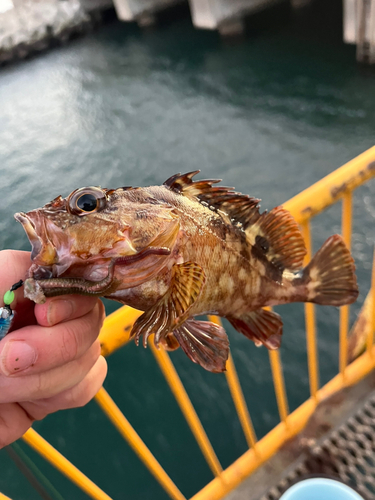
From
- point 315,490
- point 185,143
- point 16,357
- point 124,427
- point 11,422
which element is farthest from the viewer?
point 185,143

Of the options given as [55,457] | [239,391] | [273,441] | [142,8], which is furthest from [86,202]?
[142,8]

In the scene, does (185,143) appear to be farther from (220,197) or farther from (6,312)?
(6,312)

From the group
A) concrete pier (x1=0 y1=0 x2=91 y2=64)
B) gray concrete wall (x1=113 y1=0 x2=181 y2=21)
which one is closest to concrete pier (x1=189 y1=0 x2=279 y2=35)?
gray concrete wall (x1=113 y1=0 x2=181 y2=21)

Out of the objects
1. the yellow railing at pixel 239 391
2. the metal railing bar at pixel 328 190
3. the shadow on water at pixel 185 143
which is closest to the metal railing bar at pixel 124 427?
the yellow railing at pixel 239 391

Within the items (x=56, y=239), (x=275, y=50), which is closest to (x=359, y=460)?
(x=56, y=239)

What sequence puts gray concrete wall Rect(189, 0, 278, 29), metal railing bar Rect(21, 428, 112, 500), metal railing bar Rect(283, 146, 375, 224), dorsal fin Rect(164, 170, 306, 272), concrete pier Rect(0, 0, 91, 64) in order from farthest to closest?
concrete pier Rect(0, 0, 91, 64) → gray concrete wall Rect(189, 0, 278, 29) → metal railing bar Rect(283, 146, 375, 224) → metal railing bar Rect(21, 428, 112, 500) → dorsal fin Rect(164, 170, 306, 272)

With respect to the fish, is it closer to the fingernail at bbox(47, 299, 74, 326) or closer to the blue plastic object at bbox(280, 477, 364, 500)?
the fingernail at bbox(47, 299, 74, 326)
